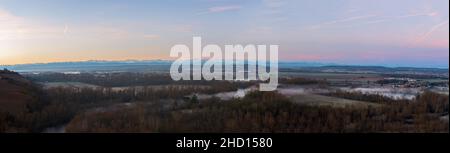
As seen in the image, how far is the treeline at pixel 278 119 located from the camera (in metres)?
9.84

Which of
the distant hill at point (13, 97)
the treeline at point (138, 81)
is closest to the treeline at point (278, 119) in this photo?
the distant hill at point (13, 97)

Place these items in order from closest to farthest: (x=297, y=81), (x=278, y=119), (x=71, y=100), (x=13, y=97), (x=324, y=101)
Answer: (x=278, y=119)
(x=324, y=101)
(x=13, y=97)
(x=71, y=100)
(x=297, y=81)

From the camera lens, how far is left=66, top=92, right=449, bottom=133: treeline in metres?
9.84

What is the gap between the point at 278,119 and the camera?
11656 millimetres

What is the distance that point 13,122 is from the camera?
12.0 meters

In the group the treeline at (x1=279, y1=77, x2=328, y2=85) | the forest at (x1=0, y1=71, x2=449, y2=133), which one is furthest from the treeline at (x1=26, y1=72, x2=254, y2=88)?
the forest at (x1=0, y1=71, x2=449, y2=133)

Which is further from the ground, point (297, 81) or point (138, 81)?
point (297, 81)

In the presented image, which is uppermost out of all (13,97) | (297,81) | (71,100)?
(297,81)

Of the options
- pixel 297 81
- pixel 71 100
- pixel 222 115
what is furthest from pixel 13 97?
pixel 297 81

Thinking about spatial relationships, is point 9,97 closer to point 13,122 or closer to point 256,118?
point 13,122

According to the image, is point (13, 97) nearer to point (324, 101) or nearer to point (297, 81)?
point (324, 101)

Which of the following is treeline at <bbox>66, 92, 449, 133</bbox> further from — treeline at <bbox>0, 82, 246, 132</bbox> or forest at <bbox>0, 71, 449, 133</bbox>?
treeline at <bbox>0, 82, 246, 132</bbox>
